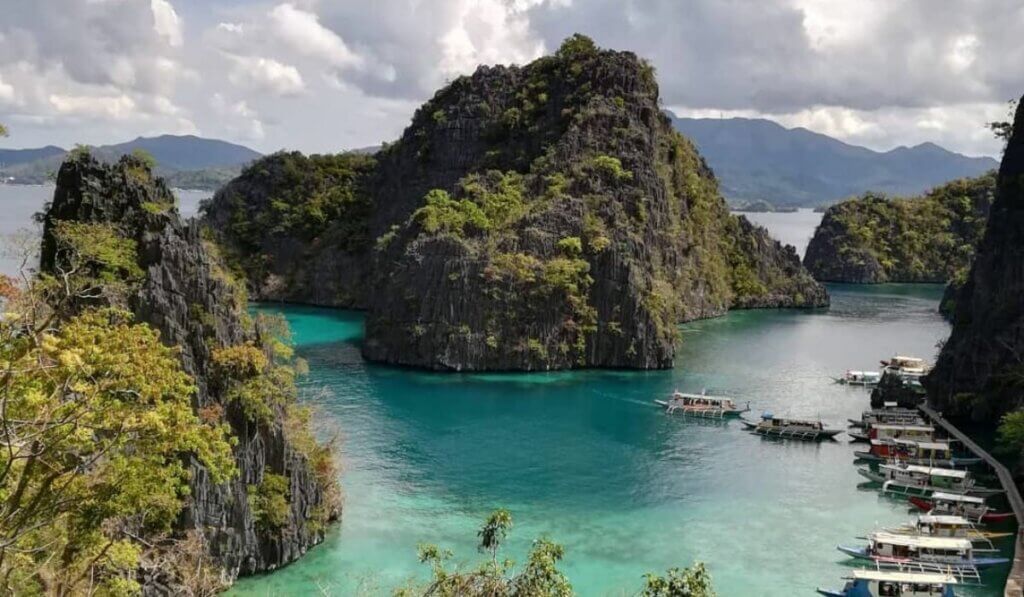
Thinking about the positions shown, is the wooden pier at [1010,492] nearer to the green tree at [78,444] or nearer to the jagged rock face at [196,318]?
the jagged rock face at [196,318]

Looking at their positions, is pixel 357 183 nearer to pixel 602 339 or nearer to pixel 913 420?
pixel 602 339

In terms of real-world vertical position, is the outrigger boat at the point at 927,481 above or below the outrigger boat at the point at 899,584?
above

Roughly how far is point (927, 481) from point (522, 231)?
142 ft

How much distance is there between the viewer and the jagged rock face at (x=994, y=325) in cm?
5766

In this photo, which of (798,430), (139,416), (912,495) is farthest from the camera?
(798,430)

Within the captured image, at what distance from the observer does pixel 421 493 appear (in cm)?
4497

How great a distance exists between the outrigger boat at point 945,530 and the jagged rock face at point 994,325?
18.2m

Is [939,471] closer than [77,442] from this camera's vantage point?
No

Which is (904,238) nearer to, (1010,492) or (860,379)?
(860,379)

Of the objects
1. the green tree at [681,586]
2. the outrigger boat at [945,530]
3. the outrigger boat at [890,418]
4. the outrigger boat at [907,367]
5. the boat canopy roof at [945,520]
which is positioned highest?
the green tree at [681,586]

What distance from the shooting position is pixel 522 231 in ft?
263

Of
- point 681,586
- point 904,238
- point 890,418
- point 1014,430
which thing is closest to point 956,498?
point 1014,430

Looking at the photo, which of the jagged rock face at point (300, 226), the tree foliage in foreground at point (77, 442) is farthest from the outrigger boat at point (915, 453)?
the jagged rock face at point (300, 226)

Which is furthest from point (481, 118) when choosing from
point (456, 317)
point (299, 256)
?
point (456, 317)
